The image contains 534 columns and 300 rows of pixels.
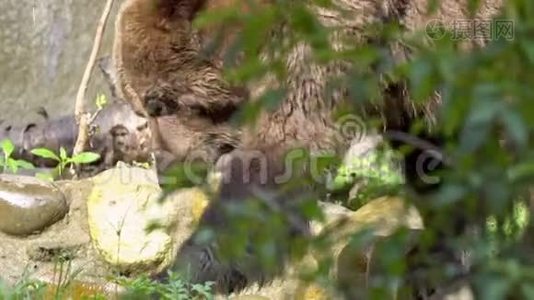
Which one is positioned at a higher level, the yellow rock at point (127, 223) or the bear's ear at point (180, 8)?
the bear's ear at point (180, 8)

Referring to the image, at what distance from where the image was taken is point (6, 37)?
6965mm

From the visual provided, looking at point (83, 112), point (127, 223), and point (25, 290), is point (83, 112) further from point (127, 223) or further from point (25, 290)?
point (25, 290)

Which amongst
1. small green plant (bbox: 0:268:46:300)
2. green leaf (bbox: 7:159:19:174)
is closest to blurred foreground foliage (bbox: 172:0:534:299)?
small green plant (bbox: 0:268:46:300)

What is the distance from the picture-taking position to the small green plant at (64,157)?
5414mm

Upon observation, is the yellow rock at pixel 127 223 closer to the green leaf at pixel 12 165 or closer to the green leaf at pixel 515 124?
the green leaf at pixel 12 165

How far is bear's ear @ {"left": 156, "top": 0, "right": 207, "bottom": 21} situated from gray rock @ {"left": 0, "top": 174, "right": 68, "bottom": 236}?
116 centimetres

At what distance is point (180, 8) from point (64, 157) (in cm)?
184

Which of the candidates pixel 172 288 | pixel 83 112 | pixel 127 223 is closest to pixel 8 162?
pixel 83 112

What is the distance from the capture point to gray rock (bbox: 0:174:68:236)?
4.67 m

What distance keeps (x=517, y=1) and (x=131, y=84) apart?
294 centimetres

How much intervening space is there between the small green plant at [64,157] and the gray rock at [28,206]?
24.6 inches

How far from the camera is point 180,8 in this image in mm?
3830

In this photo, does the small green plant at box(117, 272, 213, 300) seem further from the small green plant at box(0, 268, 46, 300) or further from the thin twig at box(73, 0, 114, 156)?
the thin twig at box(73, 0, 114, 156)

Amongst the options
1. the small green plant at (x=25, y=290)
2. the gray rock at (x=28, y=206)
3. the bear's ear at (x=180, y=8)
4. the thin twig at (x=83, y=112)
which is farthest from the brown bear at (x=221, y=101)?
the thin twig at (x=83, y=112)
